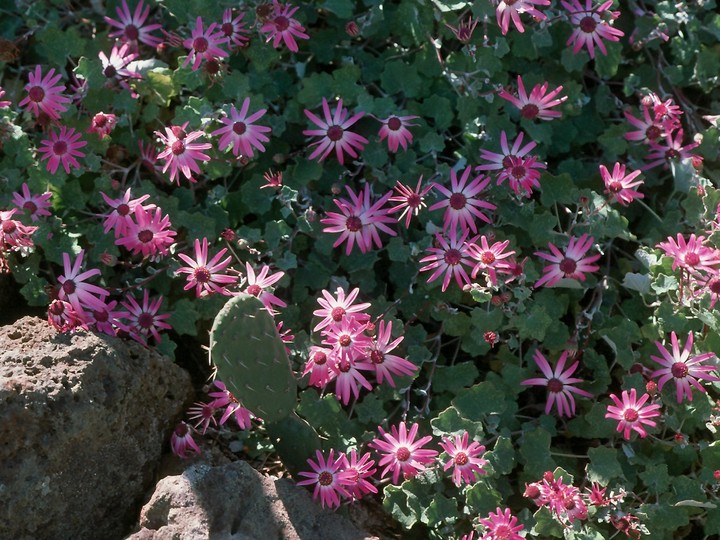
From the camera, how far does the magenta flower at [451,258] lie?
3191 mm

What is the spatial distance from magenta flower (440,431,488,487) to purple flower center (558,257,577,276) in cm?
70

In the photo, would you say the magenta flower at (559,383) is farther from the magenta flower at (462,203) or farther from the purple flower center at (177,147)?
the purple flower center at (177,147)

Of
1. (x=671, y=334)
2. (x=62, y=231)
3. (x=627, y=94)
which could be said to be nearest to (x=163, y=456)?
(x=62, y=231)

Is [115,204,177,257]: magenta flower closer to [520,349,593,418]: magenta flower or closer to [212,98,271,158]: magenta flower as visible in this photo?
[212,98,271,158]: magenta flower

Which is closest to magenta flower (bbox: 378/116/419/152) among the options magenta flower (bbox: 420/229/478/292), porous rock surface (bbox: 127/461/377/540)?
magenta flower (bbox: 420/229/478/292)

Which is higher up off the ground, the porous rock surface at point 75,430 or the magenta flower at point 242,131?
the magenta flower at point 242,131


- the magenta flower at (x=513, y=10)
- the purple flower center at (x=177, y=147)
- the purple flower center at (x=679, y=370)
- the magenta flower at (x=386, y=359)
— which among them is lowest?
the purple flower center at (x=679, y=370)

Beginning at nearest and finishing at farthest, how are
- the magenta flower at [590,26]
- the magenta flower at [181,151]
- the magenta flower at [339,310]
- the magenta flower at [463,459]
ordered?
the magenta flower at [463,459]
the magenta flower at [339,310]
the magenta flower at [181,151]
the magenta flower at [590,26]

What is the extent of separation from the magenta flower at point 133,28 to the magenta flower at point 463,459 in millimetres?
Answer: 2063

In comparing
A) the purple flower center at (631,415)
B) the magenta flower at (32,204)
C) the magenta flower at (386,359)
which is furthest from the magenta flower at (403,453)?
the magenta flower at (32,204)

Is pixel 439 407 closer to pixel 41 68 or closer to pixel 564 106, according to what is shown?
pixel 564 106

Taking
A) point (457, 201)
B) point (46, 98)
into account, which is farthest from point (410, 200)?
point (46, 98)

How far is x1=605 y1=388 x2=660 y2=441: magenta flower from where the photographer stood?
3023mm

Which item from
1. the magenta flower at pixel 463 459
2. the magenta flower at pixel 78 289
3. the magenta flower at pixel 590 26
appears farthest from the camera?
the magenta flower at pixel 590 26
